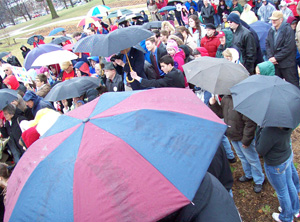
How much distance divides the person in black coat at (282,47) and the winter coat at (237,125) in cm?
259

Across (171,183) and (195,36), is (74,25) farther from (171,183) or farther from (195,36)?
(171,183)

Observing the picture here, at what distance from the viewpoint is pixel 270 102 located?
238cm

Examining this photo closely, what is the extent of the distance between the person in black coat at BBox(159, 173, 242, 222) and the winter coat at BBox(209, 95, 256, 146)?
1428mm

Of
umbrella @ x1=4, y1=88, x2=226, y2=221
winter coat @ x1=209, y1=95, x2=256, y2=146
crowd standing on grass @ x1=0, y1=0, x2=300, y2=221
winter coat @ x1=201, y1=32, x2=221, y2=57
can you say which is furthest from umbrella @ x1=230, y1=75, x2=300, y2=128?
winter coat @ x1=201, y1=32, x2=221, y2=57

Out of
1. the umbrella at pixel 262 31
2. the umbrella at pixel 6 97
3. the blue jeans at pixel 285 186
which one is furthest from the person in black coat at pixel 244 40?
the umbrella at pixel 6 97

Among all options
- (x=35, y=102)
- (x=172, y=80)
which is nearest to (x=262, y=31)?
(x=172, y=80)

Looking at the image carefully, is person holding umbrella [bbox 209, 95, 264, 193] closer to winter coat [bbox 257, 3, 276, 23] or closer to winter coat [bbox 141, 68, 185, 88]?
winter coat [bbox 141, 68, 185, 88]

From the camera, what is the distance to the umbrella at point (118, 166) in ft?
5.03

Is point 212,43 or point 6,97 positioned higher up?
point 6,97

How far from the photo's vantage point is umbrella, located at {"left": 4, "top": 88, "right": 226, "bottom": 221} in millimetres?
1533

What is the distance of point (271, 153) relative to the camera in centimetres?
266

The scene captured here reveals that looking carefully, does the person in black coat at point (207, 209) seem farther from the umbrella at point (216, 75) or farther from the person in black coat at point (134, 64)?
the person in black coat at point (134, 64)

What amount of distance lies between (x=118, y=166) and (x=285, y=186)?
2132 mm

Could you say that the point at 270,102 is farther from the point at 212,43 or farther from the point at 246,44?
the point at 212,43
